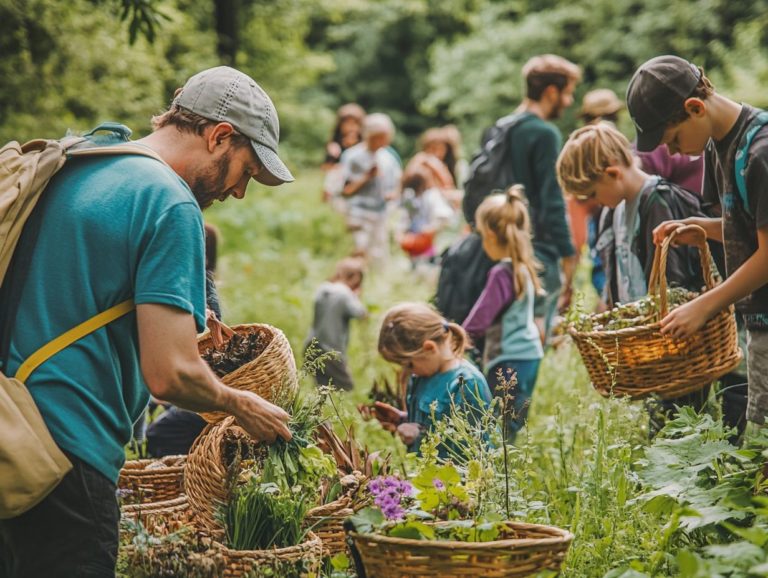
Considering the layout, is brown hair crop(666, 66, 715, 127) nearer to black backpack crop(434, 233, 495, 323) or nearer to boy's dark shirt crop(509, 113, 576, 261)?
black backpack crop(434, 233, 495, 323)

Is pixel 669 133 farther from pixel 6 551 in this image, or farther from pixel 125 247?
pixel 6 551

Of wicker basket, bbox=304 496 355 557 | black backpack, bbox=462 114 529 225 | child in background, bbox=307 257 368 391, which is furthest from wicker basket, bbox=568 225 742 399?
child in background, bbox=307 257 368 391

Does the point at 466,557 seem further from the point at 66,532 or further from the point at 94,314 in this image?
the point at 94,314

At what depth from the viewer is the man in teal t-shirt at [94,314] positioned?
2826mm

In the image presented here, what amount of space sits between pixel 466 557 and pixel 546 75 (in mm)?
4652

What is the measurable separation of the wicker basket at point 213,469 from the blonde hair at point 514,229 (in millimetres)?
2626

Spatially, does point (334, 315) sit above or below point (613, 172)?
below

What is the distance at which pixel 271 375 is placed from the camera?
3799mm

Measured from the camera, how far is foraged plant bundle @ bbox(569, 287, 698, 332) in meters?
A: 4.40

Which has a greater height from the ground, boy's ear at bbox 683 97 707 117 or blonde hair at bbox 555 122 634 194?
boy's ear at bbox 683 97 707 117

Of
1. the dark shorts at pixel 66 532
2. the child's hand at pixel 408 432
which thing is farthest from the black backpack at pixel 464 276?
the dark shorts at pixel 66 532

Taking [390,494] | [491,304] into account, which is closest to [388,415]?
[491,304]

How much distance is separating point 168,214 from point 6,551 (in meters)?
1.06

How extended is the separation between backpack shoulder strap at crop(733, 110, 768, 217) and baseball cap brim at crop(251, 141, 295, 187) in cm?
172
